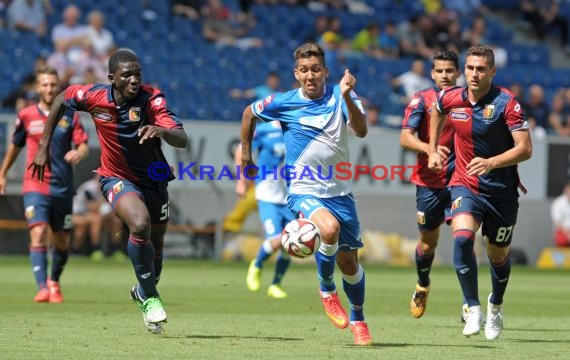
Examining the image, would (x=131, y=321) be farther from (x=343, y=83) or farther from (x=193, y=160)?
(x=193, y=160)

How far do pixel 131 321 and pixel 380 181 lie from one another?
519 inches

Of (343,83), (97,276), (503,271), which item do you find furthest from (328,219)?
(97,276)

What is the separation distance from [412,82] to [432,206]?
13.8 metres

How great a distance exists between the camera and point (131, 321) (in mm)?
10984

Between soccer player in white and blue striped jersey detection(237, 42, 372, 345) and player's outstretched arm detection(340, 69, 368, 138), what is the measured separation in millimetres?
112

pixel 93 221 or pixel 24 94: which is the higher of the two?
pixel 24 94

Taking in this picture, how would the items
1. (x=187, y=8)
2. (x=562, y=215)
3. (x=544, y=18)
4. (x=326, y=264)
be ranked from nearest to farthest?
(x=326, y=264)
(x=562, y=215)
(x=187, y=8)
(x=544, y=18)

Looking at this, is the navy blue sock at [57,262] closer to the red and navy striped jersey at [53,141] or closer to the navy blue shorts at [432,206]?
the red and navy striped jersey at [53,141]

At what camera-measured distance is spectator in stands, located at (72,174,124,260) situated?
22250 mm

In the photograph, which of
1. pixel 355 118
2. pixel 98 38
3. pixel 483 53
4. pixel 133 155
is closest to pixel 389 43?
pixel 98 38

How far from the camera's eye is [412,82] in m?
25.8

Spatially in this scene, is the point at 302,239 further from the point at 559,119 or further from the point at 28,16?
the point at 559,119

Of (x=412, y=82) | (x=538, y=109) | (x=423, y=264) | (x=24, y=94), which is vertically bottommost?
(x=538, y=109)

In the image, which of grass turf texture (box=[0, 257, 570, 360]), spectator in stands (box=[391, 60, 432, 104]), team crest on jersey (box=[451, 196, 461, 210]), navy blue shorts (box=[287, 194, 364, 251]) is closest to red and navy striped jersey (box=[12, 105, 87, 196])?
grass turf texture (box=[0, 257, 570, 360])
